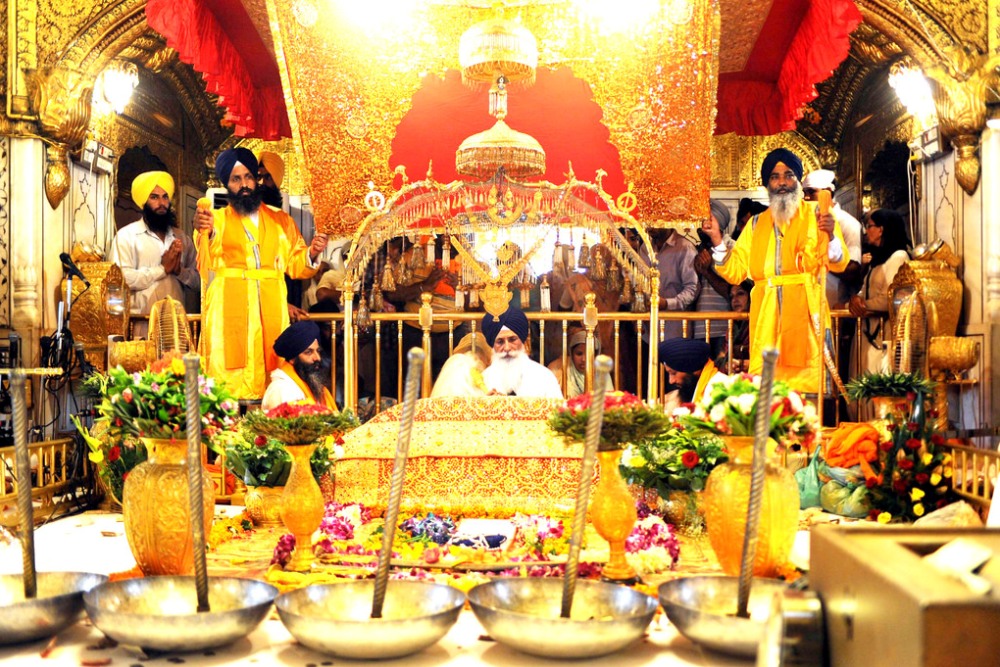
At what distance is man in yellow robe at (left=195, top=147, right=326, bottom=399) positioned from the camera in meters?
6.14

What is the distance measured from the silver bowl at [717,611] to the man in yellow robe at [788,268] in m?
3.52

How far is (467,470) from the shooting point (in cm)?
483

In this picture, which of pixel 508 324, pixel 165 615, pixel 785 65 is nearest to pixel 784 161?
pixel 785 65

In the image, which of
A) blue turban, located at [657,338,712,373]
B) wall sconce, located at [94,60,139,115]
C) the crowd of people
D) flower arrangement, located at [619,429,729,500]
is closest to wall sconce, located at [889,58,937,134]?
the crowd of people

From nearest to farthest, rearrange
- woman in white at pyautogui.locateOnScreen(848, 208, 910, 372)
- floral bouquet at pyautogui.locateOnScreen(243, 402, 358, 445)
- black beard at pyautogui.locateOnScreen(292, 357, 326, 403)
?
floral bouquet at pyautogui.locateOnScreen(243, 402, 358, 445)
black beard at pyautogui.locateOnScreen(292, 357, 326, 403)
woman in white at pyautogui.locateOnScreen(848, 208, 910, 372)

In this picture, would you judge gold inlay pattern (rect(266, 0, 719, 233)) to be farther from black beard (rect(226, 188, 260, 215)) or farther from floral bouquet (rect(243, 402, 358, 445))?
floral bouquet (rect(243, 402, 358, 445))

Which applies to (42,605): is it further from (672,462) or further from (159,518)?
(672,462)

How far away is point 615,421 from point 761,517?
52 centimetres

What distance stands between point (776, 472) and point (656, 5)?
341 cm

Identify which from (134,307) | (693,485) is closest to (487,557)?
(693,485)

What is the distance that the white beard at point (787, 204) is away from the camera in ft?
19.9

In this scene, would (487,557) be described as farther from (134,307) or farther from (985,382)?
(134,307)

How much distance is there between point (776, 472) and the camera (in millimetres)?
2818

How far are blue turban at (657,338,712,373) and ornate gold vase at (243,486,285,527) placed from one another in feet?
7.55
